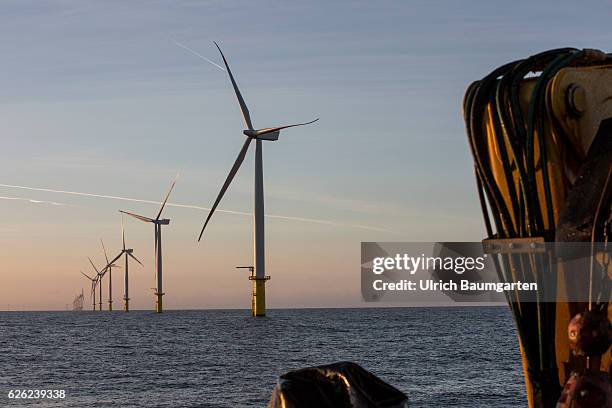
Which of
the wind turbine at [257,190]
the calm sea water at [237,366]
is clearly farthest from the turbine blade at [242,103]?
the calm sea water at [237,366]

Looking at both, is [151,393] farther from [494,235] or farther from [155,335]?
[155,335]

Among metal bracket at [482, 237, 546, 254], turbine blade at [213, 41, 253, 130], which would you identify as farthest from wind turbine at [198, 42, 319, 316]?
metal bracket at [482, 237, 546, 254]

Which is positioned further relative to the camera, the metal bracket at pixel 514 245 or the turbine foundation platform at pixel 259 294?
the turbine foundation platform at pixel 259 294

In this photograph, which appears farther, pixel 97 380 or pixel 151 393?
pixel 97 380

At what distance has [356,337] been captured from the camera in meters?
138

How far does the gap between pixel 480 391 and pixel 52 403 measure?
31.7 meters

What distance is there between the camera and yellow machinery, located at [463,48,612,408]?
8227 mm

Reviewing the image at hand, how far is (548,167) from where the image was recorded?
28.2 feet

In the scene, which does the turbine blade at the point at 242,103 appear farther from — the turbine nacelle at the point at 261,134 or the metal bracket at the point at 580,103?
the metal bracket at the point at 580,103

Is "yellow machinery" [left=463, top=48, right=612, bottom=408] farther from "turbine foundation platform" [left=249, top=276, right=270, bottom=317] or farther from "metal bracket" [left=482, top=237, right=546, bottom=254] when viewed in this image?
"turbine foundation platform" [left=249, top=276, right=270, bottom=317]

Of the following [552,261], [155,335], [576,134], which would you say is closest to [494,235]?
[552,261]

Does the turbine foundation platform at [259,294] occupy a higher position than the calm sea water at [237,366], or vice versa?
the turbine foundation platform at [259,294]

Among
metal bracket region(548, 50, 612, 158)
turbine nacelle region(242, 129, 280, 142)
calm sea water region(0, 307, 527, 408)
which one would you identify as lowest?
calm sea water region(0, 307, 527, 408)

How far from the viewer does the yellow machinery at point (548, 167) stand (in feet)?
27.0
